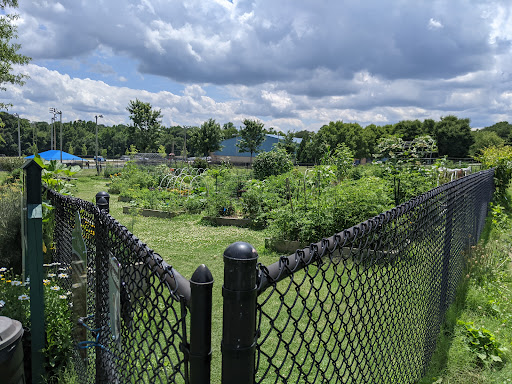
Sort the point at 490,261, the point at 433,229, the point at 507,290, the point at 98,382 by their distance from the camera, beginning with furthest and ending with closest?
the point at 490,261, the point at 507,290, the point at 433,229, the point at 98,382

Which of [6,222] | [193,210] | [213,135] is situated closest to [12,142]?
[213,135]

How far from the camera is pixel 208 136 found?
2169 inches

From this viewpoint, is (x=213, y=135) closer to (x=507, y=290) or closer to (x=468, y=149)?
(x=468, y=149)

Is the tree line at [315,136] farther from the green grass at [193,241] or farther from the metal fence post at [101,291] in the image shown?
the metal fence post at [101,291]

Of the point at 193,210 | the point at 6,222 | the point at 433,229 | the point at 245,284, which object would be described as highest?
the point at 245,284

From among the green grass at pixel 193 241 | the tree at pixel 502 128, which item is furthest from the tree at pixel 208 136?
the tree at pixel 502 128

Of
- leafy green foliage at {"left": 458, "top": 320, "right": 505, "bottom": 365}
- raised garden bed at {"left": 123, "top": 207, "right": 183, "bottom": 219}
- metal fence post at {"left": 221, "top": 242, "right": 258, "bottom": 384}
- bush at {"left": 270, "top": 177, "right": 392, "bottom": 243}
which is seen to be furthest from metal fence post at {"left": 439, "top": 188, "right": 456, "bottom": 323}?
raised garden bed at {"left": 123, "top": 207, "right": 183, "bottom": 219}

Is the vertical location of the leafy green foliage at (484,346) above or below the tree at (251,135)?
below

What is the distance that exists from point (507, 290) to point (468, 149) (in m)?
64.7

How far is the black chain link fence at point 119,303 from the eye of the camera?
114 cm

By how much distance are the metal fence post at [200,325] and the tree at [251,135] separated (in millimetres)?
51814

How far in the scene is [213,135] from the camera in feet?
181

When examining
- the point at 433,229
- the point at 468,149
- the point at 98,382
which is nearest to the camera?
the point at 98,382

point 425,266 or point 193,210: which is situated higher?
point 425,266
